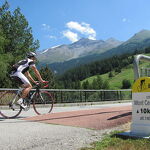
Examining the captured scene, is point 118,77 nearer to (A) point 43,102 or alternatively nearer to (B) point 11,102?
(A) point 43,102

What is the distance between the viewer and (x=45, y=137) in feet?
17.7

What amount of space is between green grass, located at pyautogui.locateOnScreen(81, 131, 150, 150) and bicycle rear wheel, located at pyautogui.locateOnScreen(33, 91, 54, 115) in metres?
4.44

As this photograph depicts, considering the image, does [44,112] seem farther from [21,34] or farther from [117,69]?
[117,69]

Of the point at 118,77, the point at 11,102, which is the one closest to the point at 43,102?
the point at 11,102

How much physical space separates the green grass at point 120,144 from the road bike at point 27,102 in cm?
407

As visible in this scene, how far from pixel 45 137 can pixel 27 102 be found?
352 cm

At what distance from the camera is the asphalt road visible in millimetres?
4672

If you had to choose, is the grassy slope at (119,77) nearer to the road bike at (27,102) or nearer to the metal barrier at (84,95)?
the metal barrier at (84,95)

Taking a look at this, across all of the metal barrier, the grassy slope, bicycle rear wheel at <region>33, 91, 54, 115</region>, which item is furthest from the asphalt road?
the grassy slope

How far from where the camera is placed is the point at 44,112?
9.57m

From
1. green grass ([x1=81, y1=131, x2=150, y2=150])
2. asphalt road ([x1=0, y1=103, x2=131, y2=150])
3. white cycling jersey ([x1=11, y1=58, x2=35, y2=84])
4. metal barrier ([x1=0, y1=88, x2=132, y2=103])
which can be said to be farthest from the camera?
metal barrier ([x1=0, y1=88, x2=132, y2=103])

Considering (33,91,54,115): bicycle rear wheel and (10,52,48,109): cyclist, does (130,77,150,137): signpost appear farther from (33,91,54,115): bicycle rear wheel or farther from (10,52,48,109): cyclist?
(33,91,54,115): bicycle rear wheel

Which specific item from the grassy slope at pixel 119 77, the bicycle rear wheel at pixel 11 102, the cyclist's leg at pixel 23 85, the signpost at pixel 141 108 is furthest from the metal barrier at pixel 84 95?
the grassy slope at pixel 119 77

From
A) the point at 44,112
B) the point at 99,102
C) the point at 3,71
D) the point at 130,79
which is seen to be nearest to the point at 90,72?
the point at 130,79
